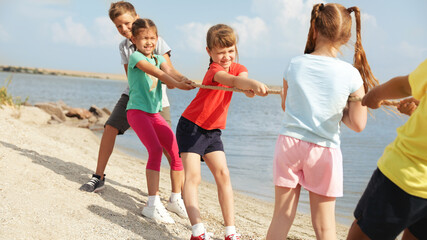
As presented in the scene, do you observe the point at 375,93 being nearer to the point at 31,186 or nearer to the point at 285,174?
the point at 285,174

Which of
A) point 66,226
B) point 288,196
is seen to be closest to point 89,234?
point 66,226

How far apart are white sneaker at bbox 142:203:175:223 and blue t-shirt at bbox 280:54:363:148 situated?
1.96 meters

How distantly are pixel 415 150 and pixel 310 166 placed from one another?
61cm

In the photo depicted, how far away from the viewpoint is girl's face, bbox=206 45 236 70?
3.36 meters

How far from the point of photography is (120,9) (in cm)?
456

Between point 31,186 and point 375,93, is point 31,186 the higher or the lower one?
the lower one

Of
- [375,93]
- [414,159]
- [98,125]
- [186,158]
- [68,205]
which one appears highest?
[375,93]

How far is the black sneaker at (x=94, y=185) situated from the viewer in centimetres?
451

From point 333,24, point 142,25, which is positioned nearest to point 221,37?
point 333,24

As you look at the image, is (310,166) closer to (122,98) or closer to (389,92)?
(389,92)

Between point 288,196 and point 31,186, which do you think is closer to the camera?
point 288,196

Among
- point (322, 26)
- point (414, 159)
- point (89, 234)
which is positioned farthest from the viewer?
point (89, 234)

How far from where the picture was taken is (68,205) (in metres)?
3.93

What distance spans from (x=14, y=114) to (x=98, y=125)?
425cm
